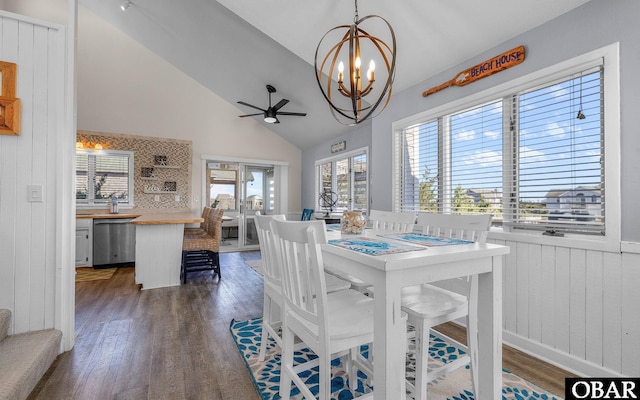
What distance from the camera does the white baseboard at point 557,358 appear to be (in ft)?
5.74

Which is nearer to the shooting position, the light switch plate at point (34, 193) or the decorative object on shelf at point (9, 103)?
the decorative object on shelf at point (9, 103)

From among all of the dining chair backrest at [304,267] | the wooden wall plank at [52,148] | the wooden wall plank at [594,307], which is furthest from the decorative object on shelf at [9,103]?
the wooden wall plank at [594,307]

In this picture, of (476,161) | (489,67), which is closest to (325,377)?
(476,161)

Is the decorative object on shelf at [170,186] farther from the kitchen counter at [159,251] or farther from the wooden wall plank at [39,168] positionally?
the wooden wall plank at [39,168]

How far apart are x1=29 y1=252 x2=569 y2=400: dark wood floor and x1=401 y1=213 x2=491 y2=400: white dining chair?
2.16 ft

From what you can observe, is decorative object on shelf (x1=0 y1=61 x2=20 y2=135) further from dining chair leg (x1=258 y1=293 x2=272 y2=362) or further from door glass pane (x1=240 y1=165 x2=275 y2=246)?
door glass pane (x1=240 y1=165 x2=275 y2=246)

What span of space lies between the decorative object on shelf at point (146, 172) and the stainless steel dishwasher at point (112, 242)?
1010 millimetres

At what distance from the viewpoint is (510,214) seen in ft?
7.55

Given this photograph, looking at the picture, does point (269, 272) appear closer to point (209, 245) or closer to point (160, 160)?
point (209, 245)

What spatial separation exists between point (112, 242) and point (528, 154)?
563cm

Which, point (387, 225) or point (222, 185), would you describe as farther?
point (222, 185)

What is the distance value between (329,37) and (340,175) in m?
2.75

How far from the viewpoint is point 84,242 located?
450cm

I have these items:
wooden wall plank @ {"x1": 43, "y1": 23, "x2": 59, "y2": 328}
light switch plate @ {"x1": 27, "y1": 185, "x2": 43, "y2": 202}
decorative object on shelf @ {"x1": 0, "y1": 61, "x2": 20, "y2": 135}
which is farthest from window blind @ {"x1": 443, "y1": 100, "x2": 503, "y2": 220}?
decorative object on shelf @ {"x1": 0, "y1": 61, "x2": 20, "y2": 135}
